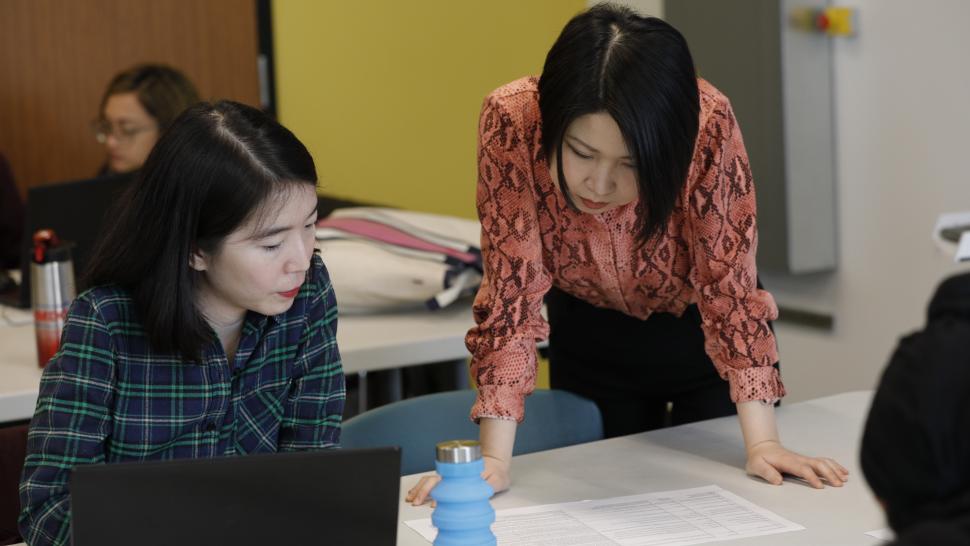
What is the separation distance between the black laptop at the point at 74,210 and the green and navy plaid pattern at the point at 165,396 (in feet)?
4.08

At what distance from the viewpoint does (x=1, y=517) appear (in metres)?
1.74

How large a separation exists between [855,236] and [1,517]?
6.79ft

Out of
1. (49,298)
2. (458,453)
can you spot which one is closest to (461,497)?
(458,453)

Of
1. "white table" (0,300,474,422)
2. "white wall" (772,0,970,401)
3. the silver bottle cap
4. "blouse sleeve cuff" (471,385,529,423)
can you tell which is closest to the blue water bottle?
the silver bottle cap

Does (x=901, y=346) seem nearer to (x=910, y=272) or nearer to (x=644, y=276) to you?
(x=644, y=276)

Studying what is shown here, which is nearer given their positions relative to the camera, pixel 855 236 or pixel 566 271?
pixel 566 271

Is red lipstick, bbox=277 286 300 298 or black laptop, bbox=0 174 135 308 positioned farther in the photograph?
black laptop, bbox=0 174 135 308

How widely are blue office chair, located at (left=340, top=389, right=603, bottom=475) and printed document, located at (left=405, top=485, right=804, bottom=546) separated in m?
0.34

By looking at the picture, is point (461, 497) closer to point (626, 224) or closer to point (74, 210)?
point (626, 224)

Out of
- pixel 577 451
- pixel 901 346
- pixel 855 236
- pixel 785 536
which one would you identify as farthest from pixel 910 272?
pixel 901 346

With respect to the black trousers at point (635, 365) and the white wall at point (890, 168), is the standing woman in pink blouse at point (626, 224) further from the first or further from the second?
the white wall at point (890, 168)

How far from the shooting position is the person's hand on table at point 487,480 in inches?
59.9

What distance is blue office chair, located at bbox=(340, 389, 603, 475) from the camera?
5.92ft

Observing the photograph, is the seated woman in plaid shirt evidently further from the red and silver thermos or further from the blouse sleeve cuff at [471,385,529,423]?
the red and silver thermos
